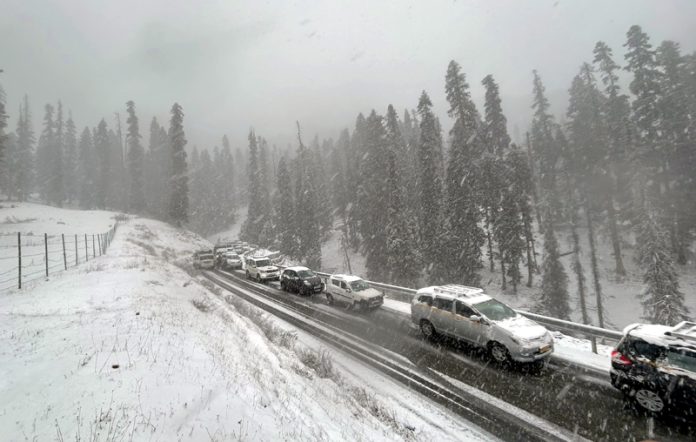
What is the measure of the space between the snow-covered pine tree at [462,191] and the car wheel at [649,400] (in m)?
21.9

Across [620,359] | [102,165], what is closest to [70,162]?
[102,165]

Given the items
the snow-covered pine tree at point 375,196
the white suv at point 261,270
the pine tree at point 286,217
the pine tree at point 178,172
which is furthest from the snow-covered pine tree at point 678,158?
the pine tree at point 178,172

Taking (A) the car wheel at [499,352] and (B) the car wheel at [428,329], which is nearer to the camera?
(A) the car wheel at [499,352]

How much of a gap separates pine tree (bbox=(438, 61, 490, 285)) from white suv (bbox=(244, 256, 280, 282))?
15265mm

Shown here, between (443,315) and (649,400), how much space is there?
5824 mm

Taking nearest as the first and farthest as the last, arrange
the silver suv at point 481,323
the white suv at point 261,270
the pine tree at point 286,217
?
1. the silver suv at point 481,323
2. the white suv at point 261,270
3. the pine tree at point 286,217

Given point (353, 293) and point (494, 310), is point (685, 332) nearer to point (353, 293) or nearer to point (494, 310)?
point (494, 310)

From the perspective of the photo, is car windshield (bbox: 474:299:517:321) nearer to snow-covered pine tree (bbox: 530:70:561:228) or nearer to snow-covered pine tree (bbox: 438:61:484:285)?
snow-covered pine tree (bbox: 438:61:484:285)

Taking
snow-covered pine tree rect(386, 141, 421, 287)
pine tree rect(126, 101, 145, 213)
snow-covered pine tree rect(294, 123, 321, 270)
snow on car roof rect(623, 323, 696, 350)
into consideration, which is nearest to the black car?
snow-covered pine tree rect(386, 141, 421, 287)

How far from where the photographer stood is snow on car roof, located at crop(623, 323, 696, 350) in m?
7.13

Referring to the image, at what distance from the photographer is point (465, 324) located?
11359mm

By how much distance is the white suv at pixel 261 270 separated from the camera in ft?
89.2

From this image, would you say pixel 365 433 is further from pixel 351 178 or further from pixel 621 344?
pixel 351 178

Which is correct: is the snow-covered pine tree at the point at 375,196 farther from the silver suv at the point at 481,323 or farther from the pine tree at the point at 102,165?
the pine tree at the point at 102,165
